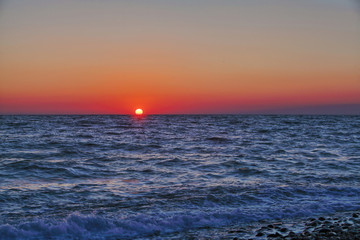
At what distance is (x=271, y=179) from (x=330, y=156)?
793 cm

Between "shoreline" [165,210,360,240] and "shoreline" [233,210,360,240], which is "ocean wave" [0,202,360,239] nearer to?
"shoreline" [165,210,360,240]

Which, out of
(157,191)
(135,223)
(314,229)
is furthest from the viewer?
(157,191)

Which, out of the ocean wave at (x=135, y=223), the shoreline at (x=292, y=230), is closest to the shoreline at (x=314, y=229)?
the shoreline at (x=292, y=230)

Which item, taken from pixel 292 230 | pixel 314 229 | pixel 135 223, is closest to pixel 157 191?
pixel 135 223

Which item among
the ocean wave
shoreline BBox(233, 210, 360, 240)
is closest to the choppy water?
the ocean wave

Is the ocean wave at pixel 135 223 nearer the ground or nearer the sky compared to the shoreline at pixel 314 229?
nearer the ground

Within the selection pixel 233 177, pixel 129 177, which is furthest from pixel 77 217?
pixel 233 177

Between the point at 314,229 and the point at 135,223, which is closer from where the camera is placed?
the point at 314,229

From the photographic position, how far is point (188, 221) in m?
7.06

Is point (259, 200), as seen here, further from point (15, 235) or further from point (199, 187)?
point (15, 235)

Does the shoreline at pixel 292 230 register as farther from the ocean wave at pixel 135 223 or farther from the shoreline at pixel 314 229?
the ocean wave at pixel 135 223

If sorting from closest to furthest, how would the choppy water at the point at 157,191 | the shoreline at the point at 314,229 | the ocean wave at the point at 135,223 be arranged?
the shoreline at the point at 314,229 → the ocean wave at the point at 135,223 → the choppy water at the point at 157,191

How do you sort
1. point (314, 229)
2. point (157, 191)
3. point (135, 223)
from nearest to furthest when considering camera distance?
point (314, 229)
point (135, 223)
point (157, 191)

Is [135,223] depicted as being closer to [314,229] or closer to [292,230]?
[292,230]
